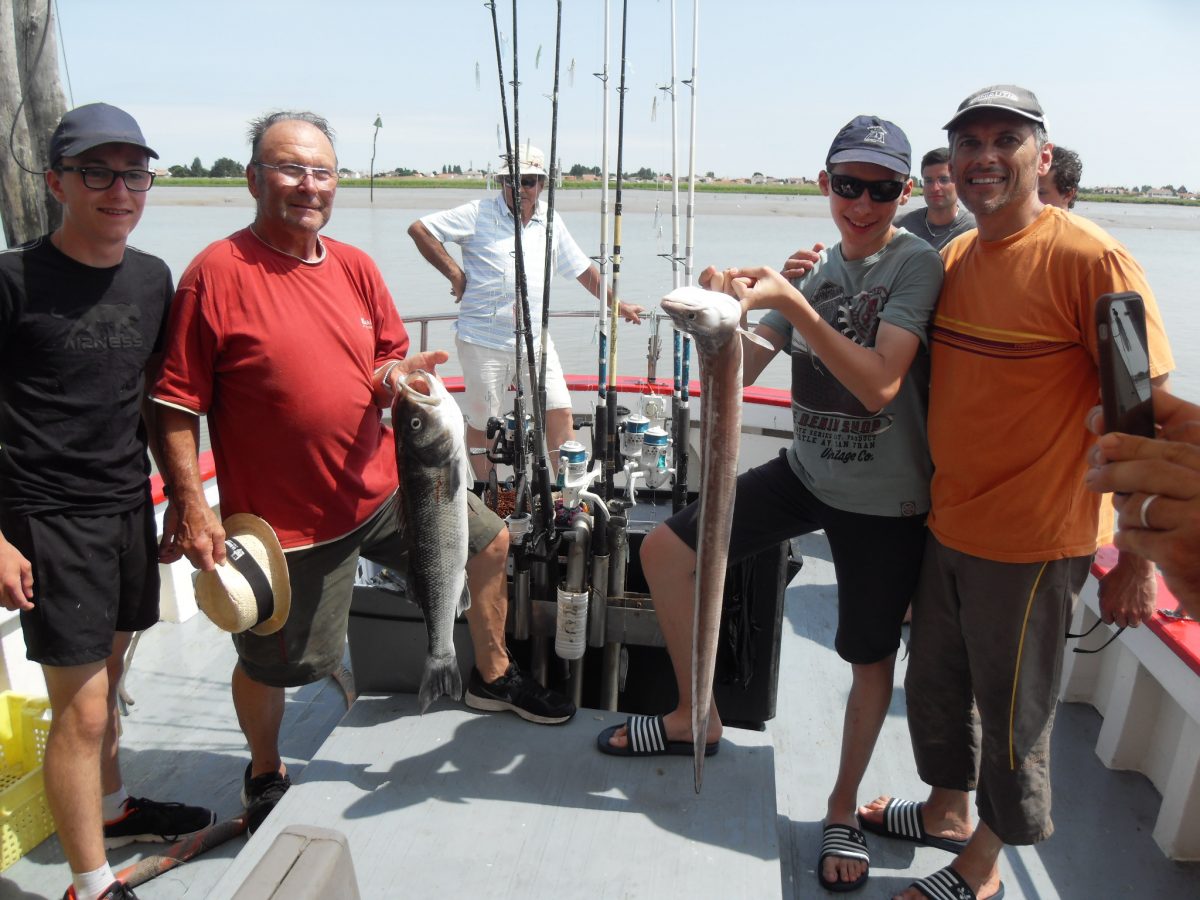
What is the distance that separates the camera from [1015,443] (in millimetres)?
2121

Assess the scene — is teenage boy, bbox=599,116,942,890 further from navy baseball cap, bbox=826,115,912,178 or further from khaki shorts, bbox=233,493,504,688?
khaki shorts, bbox=233,493,504,688

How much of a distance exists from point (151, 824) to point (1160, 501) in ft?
9.46

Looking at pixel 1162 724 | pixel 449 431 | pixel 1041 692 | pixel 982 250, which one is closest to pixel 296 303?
pixel 449 431

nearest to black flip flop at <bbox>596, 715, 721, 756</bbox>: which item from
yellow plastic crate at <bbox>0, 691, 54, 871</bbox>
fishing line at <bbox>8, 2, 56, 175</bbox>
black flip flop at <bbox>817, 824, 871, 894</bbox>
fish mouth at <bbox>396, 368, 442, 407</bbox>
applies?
black flip flop at <bbox>817, 824, 871, 894</bbox>

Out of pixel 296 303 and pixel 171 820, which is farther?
pixel 171 820

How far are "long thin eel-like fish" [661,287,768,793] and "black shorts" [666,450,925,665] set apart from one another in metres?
0.42

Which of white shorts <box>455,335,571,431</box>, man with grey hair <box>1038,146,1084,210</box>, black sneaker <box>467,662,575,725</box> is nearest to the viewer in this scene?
black sneaker <box>467,662,575,725</box>

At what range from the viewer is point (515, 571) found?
10.1ft

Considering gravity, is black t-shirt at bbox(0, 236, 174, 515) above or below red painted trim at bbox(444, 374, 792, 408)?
above

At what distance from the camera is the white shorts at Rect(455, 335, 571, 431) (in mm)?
5289

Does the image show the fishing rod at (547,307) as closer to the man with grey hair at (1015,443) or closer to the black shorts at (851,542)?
the black shorts at (851,542)

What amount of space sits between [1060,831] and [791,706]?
3.41ft

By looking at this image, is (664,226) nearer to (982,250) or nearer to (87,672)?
(982,250)

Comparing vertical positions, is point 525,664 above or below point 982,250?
below
